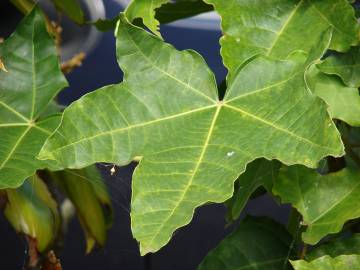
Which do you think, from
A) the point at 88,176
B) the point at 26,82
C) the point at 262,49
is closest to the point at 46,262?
the point at 88,176

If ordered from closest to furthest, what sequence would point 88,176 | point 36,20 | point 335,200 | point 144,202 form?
point 144,202 < point 335,200 < point 36,20 < point 88,176

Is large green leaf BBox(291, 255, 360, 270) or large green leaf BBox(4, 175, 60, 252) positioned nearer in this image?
large green leaf BBox(291, 255, 360, 270)

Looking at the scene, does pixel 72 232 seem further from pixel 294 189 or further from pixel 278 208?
pixel 294 189


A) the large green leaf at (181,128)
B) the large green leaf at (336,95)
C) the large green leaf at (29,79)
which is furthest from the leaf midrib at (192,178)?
the large green leaf at (29,79)

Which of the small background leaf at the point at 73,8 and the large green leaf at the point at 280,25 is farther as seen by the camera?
the small background leaf at the point at 73,8

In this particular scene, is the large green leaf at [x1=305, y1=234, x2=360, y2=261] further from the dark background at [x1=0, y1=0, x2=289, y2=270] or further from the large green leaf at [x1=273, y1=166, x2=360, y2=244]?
the dark background at [x1=0, y1=0, x2=289, y2=270]

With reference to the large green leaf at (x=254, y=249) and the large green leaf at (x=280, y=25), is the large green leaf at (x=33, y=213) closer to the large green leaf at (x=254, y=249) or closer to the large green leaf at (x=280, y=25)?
the large green leaf at (x=254, y=249)

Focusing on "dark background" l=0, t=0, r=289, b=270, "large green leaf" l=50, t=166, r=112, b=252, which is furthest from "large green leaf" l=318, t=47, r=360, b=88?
"dark background" l=0, t=0, r=289, b=270
